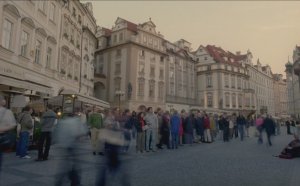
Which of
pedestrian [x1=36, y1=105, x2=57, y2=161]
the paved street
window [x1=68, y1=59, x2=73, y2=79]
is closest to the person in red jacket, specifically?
the paved street

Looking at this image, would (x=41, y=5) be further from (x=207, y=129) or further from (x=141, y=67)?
(x=141, y=67)

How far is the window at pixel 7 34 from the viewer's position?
1705 cm

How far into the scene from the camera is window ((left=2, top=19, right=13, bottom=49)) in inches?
671

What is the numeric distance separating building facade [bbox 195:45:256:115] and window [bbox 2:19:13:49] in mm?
53955

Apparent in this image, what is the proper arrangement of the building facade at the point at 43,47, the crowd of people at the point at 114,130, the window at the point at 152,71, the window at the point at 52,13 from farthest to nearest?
the window at the point at 152,71 < the window at the point at 52,13 < the building facade at the point at 43,47 < the crowd of people at the point at 114,130

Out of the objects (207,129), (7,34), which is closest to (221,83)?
(207,129)

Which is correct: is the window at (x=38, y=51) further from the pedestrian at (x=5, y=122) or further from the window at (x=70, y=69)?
the pedestrian at (x=5, y=122)

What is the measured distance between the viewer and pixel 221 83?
69312 mm

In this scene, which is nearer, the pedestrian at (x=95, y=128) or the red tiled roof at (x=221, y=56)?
the pedestrian at (x=95, y=128)

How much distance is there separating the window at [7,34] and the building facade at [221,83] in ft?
177

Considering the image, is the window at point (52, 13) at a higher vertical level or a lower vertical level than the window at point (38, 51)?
higher

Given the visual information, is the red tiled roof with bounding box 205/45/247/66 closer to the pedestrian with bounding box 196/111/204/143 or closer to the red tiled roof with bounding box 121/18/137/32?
the red tiled roof with bounding box 121/18/137/32

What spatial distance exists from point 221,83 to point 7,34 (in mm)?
58635

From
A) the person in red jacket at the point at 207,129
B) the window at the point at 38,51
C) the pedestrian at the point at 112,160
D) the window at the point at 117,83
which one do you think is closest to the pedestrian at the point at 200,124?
the person in red jacket at the point at 207,129
